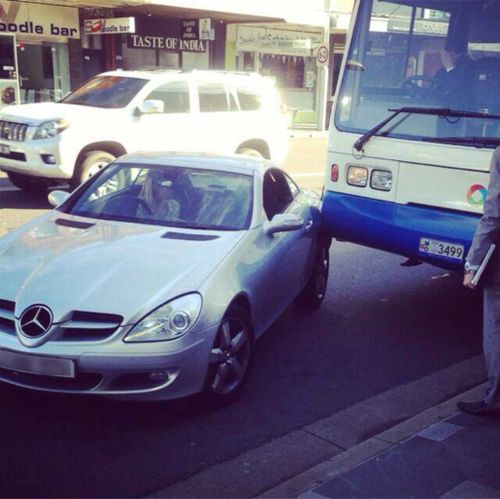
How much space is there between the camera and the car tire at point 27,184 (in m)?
11.4

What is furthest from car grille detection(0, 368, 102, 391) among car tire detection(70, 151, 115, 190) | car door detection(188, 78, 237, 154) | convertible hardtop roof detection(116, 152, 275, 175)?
car door detection(188, 78, 237, 154)

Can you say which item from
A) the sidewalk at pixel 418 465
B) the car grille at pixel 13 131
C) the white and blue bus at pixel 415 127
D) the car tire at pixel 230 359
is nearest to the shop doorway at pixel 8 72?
the car grille at pixel 13 131

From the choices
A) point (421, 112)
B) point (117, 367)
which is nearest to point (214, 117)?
point (421, 112)

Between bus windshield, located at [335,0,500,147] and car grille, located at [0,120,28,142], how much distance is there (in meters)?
6.15

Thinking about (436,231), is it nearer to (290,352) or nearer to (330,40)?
(290,352)

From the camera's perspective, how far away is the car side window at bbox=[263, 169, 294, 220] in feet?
19.0

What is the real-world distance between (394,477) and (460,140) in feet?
9.79

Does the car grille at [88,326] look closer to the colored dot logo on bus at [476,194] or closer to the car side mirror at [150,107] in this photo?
the colored dot logo on bus at [476,194]

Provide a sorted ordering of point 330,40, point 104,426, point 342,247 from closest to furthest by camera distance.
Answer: point 104,426 → point 342,247 → point 330,40

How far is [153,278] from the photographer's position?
4301mm

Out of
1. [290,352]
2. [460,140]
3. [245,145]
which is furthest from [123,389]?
[245,145]

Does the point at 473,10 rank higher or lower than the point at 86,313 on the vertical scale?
higher

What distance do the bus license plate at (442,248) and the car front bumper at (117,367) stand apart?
7.84ft

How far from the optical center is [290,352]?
5664 mm
